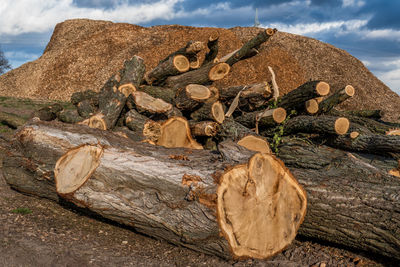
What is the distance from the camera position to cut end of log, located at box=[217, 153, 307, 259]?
310 cm

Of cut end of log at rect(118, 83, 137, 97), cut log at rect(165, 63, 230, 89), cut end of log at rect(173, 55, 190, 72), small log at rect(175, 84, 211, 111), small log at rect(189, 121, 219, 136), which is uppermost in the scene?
cut end of log at rect(173, 55, 190, 72)

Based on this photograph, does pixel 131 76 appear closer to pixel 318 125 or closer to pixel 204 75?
pixel 204 75

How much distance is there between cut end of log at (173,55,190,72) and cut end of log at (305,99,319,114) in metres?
2.68

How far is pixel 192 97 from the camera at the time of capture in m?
5.91

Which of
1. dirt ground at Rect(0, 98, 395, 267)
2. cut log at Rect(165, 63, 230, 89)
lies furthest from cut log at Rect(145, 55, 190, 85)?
dirt ground at Rect(0, 98, 395, 267)

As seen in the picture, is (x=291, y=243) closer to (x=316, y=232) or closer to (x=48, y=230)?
(x=316, y=232)

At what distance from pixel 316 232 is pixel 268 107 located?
2907 mm

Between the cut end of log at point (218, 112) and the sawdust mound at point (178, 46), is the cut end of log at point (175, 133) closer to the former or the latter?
the cut end of log at point (218, 112)

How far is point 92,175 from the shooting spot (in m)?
3.60

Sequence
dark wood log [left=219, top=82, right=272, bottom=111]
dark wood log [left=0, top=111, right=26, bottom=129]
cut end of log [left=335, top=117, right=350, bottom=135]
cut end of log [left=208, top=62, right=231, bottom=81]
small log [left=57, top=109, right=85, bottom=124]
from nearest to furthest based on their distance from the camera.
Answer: cut end of log [left=335, top=117, right=350, bottom=135] → dark wood log [left=219, top=82, right=272, bottom=111] → cut end of log [left=208, top=62, right=231, bottom=81] → small log [left=57, top=109, right=85, bottom=124] → dark wood log [left=0, top=111, right=26, bottom=129]

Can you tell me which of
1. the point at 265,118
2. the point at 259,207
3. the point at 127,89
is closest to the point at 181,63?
the point at 127,89

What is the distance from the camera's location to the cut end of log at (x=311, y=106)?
5898 mm

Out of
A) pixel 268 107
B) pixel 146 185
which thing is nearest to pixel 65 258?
pixel 146 185

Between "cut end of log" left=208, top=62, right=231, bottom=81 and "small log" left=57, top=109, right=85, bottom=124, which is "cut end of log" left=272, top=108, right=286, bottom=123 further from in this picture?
"small log" left=57, top=109, right=85, bottom=124
